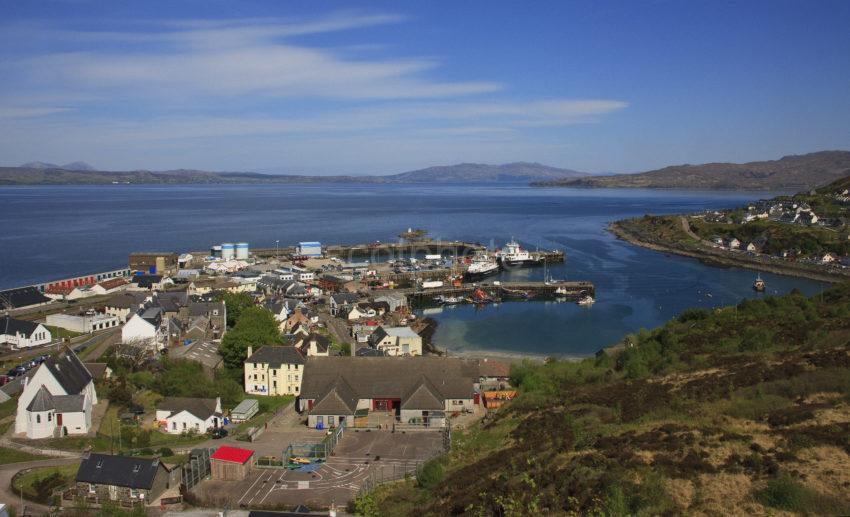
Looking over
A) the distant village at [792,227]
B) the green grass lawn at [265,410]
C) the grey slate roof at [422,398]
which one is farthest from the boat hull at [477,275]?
the grey slate roof at [422,398]

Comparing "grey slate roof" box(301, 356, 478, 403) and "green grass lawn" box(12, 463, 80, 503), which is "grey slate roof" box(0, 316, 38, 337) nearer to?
"grey slate roof" box(301, 356, 478, 403)

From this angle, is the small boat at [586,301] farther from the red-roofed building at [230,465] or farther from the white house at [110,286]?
the red-roofed building at [230,465]

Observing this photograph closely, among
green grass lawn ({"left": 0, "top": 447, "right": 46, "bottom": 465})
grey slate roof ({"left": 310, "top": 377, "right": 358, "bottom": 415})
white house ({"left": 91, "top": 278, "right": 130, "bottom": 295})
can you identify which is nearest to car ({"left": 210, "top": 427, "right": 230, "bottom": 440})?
grey slate roof ({"left": 310, "top": 377, "right": 358, "bottom": 415})

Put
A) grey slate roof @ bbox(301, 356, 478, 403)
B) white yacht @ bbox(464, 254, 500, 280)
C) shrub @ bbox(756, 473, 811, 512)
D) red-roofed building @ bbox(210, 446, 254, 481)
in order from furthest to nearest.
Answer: white yacht @ bbox(464, 254, 500, 280)
grey slate roof @ bbox(301, 356, 478, 403)
red-roofed building @ bbox(210, 446, 254, 481)
shrub @ bbox(756, 473, 811, 512)

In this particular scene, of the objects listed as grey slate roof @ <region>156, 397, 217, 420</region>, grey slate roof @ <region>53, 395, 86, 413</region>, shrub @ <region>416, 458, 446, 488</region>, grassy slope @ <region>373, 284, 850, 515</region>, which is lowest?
grey slate roof @ <region>156, 397, 217, 420</region>

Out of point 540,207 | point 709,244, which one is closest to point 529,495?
point 709,244

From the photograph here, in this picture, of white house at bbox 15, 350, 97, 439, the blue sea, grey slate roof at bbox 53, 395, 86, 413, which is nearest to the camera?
white house at bbox 15, 350, 97, 439

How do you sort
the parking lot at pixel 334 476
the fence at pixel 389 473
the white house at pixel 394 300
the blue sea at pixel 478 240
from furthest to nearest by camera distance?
1. the white house at pixel 394 300
2. the blue sea at pixel 478 240
3. the fence at pixel 389 473
4. the parking lot at pixel 334 476

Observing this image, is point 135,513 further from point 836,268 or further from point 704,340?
point 836,268
